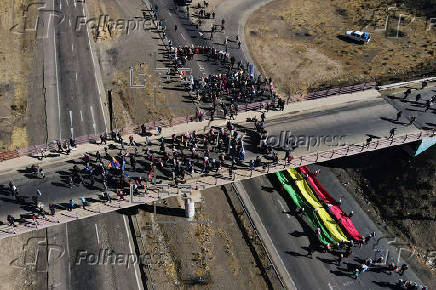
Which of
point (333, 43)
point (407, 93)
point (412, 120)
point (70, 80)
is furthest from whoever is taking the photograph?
point (333, 43)

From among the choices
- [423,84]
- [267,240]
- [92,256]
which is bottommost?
[92,256]

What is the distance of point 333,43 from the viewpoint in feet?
236

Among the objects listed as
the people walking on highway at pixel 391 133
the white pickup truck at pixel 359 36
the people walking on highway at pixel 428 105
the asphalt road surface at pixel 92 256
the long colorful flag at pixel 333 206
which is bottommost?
the asphalt road surface at pixel 92 256

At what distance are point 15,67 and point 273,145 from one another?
1815 inches

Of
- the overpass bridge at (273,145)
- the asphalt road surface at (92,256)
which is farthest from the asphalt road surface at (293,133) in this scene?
the asphalt road surface at (92,256)

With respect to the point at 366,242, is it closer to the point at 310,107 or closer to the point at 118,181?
the point at 310,107

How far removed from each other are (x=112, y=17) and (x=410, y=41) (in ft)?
189

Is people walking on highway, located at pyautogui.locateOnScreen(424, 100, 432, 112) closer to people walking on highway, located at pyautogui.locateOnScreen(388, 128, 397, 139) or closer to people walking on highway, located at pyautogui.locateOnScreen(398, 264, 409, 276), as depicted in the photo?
people walking on highway, located at pyautogui.locateOnScreen(388, 128, 397, 139)

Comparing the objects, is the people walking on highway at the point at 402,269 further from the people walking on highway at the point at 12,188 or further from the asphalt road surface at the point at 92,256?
the people walking on highway at the point at 12,188

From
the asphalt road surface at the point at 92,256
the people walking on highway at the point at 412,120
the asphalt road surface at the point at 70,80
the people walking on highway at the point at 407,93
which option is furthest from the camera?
the asphalt road surface at the point at 70,80

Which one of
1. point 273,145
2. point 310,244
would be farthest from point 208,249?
point 273,145

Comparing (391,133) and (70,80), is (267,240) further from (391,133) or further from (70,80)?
(70,80)

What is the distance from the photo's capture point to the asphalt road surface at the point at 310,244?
128 feet

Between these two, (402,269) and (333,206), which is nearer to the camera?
(402,269)
